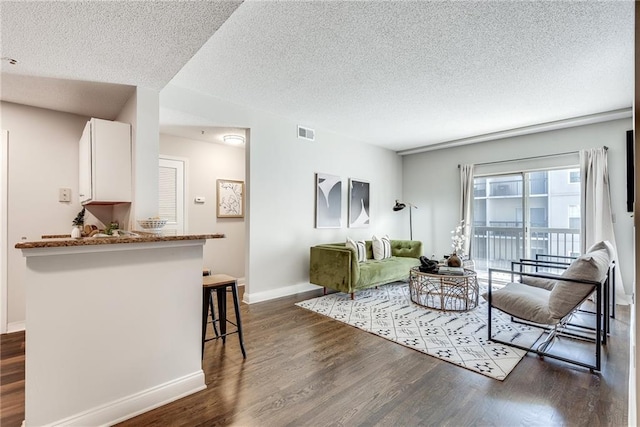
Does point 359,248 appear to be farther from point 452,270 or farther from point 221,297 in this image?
point 221,297

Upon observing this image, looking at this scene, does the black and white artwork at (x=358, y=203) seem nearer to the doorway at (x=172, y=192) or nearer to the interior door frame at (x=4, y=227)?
the doorway at (x=172, y=192)

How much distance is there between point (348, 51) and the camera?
103 inches

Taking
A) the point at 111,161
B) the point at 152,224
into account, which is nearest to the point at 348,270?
the point at 152,224

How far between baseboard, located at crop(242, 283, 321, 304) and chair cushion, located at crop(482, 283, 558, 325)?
269cm

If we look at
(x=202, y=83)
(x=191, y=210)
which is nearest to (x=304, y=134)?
(x=202, y=83)

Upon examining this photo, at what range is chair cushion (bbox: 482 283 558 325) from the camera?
2412mm

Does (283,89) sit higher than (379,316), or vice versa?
(283,89)

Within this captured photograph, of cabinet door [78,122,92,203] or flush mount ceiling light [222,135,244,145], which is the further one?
flush mount ceiling light [222,135,244,145]

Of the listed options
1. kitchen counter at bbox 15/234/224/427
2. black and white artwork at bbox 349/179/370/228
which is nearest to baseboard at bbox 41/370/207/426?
kitchen counter at bbox 15/234/224/427

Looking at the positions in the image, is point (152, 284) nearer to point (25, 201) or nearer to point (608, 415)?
point (25, 201)

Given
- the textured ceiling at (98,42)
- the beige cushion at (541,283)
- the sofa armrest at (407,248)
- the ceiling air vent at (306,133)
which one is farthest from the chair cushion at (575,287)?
the ceiling air vent at (306,133)

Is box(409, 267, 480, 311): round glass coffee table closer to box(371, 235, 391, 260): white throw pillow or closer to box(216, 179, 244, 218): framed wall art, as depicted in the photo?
box(371, 235, 391, 260): white throw pillow

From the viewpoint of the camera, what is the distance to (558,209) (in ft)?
15.6

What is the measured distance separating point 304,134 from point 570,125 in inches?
160
